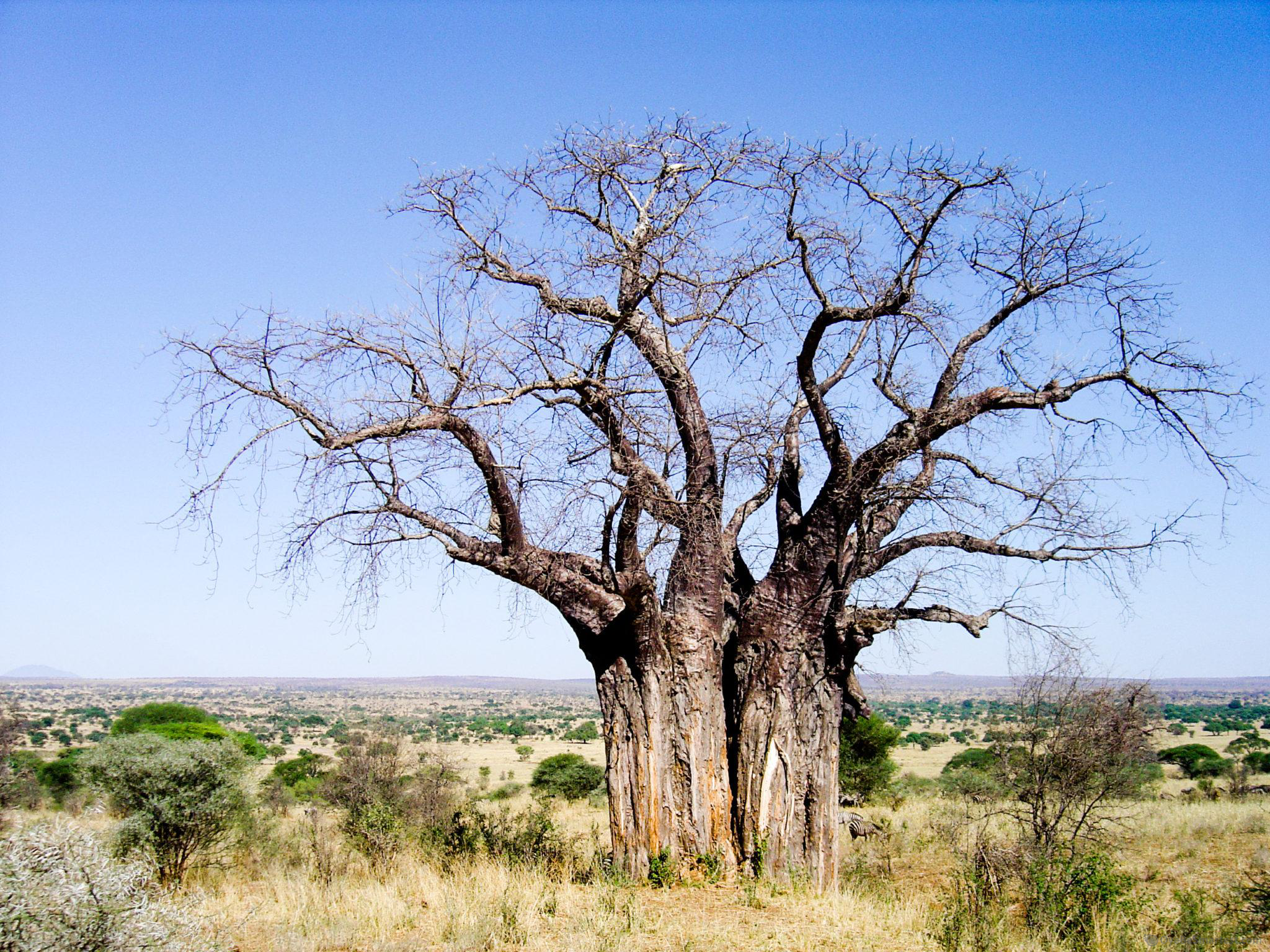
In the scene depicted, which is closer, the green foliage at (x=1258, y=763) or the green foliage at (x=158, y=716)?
the green foliage at (x=158, y=716)

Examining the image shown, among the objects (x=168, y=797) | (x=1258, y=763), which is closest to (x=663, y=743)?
(x=168, y=797)

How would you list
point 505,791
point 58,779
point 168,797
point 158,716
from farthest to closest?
1. point 158,716
2. point 505,791
3. point 58,779
4. point 168,797

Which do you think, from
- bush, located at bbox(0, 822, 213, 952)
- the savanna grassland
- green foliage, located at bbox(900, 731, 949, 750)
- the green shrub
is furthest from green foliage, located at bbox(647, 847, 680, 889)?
green foliage, located at bbox(900, 731, 949, 750)

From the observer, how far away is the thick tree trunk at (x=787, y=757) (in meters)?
8.36

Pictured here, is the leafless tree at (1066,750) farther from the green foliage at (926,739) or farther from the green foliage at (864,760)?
the green foliage at (926,739)

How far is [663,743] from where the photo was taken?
8445 mm

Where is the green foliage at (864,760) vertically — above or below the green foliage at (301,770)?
above

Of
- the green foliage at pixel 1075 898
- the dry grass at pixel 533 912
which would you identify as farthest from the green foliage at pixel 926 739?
the green foliage at pixel 1075 898

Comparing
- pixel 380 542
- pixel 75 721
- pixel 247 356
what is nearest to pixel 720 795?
pixel 380 542

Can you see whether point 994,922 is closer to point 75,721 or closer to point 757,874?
point 757,874

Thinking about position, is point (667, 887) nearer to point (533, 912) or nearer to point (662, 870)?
point (662, 870)

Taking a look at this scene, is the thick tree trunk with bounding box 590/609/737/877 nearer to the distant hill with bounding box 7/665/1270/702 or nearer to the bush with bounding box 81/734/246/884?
the bush with bounding box 81/734/246/884

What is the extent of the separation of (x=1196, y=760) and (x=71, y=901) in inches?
1243

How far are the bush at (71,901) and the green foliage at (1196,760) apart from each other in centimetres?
2778
